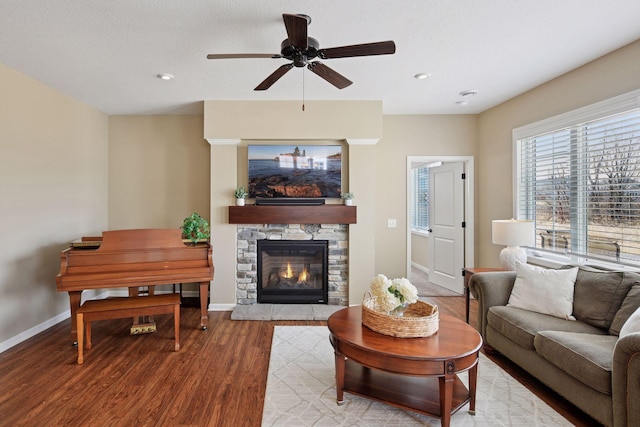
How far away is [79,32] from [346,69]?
7.38ft

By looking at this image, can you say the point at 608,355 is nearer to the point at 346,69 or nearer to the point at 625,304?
the point at 625,304

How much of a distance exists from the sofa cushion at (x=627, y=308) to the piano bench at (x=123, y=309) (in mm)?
3480

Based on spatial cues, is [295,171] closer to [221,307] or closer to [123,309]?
[221,307]

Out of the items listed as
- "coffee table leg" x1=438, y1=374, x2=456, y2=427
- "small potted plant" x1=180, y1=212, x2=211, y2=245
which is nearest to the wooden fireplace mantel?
"small potted plant" x1=180, y1=212, x2=211, y2=245

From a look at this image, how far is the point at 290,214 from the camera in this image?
404 cm

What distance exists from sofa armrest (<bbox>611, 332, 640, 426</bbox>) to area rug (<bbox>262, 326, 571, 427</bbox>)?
1.35 ft

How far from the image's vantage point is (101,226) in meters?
4.52

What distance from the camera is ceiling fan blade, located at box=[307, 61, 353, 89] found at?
2334mm

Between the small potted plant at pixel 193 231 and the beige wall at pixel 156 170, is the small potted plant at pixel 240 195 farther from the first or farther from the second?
the beige wall at pixel 156 170

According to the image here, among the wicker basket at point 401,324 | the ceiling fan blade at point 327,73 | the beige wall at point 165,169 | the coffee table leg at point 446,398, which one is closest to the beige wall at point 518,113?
the beige wall at point 165,169

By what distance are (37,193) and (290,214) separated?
2.76 metres

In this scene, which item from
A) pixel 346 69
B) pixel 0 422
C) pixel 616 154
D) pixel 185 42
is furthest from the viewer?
pixel 346 69

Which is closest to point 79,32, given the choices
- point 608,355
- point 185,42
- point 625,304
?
point 185,42

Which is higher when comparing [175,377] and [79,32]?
[79,32]
